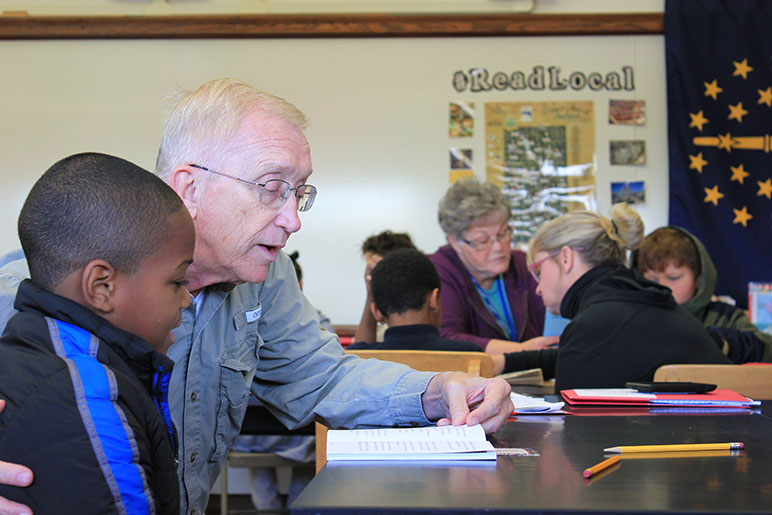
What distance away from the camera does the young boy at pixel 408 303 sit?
258 centimetres

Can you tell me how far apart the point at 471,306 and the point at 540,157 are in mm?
1630

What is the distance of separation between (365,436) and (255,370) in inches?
17.7

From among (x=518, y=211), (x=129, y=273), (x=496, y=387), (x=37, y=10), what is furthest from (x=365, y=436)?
(x=37, y=10)

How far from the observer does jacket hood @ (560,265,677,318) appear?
2.29m

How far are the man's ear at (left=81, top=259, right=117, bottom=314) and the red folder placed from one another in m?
0.99

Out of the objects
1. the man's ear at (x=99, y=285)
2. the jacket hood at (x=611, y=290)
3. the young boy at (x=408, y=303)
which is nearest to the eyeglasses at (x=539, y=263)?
the jacket hood at (x=611, y=290)

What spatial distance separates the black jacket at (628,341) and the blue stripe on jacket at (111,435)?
1.51 meters

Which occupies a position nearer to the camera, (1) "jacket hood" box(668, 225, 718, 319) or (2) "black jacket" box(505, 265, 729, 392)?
(2) "black jacket" box(505, 265, 729, 392)

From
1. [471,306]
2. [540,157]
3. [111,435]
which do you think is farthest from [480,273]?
[111,435]

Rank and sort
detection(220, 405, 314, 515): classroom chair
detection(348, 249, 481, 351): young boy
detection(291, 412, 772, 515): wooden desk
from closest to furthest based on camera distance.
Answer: detection(291, 412, 772, 515): wooden desk → detection(348, 249, 481, 351): young boy → detection(220, 405, 314, 515): classroom chair

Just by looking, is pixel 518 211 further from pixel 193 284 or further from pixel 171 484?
pixel 171 484

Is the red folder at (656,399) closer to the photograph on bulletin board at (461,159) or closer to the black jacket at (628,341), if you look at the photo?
the black jacket at (628,341)

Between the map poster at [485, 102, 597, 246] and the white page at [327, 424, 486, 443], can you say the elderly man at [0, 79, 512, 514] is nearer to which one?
the white page at [327, 424, 486, 443]

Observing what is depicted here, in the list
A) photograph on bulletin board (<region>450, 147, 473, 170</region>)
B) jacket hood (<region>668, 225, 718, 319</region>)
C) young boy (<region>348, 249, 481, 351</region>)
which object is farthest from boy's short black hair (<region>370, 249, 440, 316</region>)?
photograph on bulletin board (<region>450, 147, 473, 170</region>)
